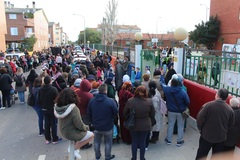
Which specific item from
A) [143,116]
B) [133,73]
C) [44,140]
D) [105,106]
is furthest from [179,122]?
[133,73]

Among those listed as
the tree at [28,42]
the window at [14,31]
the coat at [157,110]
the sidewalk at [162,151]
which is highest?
the window at [14,31]

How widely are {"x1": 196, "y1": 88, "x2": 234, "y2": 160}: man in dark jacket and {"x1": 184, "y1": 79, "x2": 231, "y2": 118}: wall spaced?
201 cm

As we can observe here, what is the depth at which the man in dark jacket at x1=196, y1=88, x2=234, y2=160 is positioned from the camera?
359 cm

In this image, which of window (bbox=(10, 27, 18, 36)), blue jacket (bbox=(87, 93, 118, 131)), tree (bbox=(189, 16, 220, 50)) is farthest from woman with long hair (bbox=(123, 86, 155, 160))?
window (bbox=(10, 27, 18, 36))

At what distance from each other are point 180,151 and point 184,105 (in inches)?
43.5

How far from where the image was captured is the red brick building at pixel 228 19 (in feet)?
91.4

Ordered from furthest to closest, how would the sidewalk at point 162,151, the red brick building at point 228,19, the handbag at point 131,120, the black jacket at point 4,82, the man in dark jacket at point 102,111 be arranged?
the red brick building at point 228,19 → the black jacket at point 4,82 → the sidewalk at point 162,151 → the man in dark jacket at point 102,111 → the handbag at point 131,120

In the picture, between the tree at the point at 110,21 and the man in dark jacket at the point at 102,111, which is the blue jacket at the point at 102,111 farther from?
the tree at the point at 110,21

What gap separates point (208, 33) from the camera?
101 feet

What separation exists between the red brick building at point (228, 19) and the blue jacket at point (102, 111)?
27855 mm

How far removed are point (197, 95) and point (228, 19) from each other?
91.3ft

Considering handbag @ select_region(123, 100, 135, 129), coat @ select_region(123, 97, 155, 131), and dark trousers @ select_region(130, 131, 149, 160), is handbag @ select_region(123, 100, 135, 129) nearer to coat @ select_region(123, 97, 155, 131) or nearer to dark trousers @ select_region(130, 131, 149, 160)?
coat @ select_region(123, 97, 155, 131)

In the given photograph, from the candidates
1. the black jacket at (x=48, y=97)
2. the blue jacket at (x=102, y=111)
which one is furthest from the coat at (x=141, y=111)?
the black jacket at (x=48, y=97)

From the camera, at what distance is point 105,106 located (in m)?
4.21
